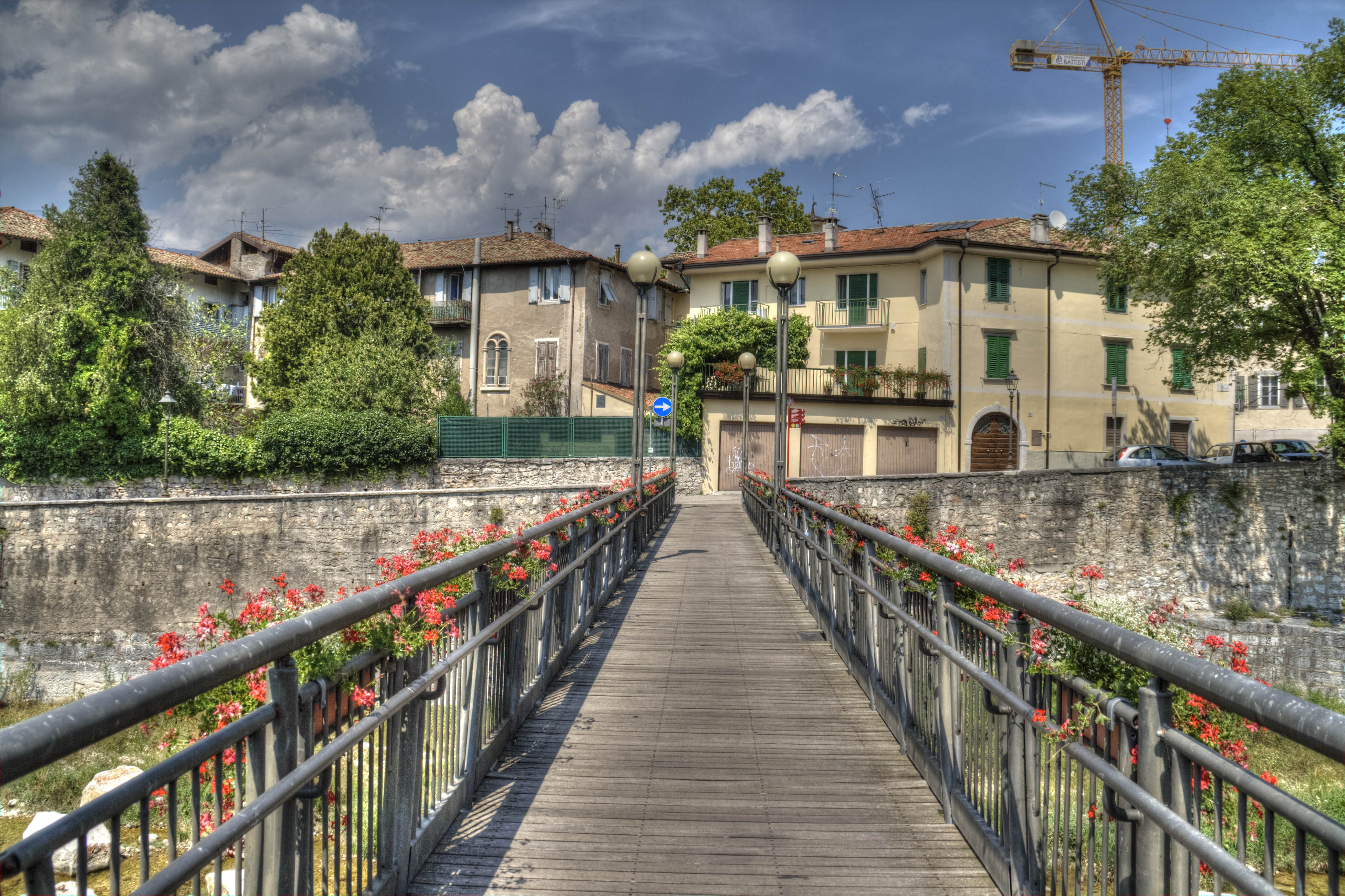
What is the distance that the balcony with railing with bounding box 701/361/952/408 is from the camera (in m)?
32.9

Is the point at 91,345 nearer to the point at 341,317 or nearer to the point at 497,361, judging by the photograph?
the point at 341,317

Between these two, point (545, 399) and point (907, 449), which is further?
point (545, 399)

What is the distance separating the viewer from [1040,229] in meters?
35.7

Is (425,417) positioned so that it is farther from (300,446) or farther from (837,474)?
(837,474)

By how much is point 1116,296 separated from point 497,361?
26110mm

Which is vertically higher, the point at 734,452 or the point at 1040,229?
the point at 1040,229

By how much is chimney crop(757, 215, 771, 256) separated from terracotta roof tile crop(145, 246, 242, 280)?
2778 cm

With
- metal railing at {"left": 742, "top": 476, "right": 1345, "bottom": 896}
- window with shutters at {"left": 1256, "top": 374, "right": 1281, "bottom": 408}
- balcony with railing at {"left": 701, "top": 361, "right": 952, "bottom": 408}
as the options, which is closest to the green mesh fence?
balcony with railing at {"left": 701, "top": 361, "right": 952, "bottom": 408}

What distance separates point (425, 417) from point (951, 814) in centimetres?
2959

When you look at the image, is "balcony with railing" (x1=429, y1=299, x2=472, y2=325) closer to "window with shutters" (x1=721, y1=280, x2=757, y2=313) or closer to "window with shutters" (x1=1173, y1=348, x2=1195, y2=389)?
"window with shutters" (x1=721, y1=280, x2=757, y2=313)

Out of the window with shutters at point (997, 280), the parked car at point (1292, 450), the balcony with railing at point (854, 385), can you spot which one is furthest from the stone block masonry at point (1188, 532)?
the window with shutters at point (997, 280)

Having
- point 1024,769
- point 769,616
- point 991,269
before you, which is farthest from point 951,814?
point 991,269

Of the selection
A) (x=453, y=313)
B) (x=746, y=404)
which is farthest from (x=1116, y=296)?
(x=453, y=313)

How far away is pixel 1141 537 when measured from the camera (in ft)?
84.8
